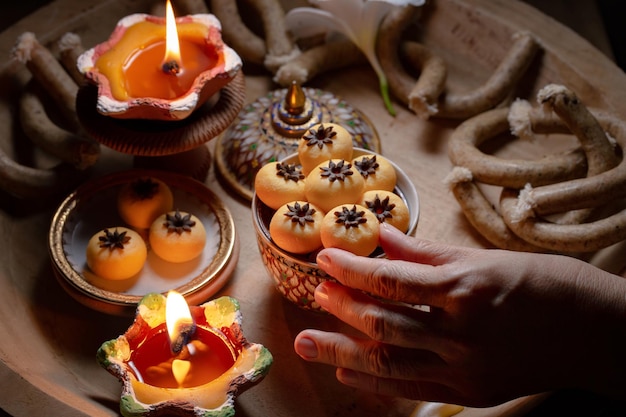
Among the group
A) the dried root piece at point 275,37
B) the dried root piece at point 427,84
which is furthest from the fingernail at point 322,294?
the dried root piece at point 275,37

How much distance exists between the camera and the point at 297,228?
1.08 meters

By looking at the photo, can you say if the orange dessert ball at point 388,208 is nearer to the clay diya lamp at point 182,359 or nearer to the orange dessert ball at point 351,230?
the orange dessert ball at point 351,230

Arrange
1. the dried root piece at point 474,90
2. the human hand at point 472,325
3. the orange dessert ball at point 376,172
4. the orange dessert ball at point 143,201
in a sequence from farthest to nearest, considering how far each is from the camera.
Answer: the dried root piece at point 474,90, the orange dessert ball at point 143,201, the orange dessert ball at point 376,172, the human hand at point 472,325

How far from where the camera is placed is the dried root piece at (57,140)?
1.37 meters

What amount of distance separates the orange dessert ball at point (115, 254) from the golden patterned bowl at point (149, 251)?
29 millimetres

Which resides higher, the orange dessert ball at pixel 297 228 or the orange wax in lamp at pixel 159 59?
the orange wax in lamp at pixel 159 59

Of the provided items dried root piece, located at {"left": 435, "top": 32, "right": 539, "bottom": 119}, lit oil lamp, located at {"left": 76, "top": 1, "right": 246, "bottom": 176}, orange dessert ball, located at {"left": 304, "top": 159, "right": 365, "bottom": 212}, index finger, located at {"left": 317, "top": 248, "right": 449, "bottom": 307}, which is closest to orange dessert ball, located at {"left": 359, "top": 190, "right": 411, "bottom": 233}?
orange dessert ball, located at {"left": 304, "top": 159, "right": 365, "bottom": 212}

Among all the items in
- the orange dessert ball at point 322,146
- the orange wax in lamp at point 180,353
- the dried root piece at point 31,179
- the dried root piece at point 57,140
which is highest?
the orange dessert ball at point 322,146

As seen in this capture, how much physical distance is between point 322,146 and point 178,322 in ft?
1.27

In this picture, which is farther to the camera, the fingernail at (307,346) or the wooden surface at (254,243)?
the wooden surface at (254,243)

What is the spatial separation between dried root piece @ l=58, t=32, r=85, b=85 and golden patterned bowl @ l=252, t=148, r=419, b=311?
1.86ft

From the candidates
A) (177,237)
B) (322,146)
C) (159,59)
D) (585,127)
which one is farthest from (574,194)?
(159,59)

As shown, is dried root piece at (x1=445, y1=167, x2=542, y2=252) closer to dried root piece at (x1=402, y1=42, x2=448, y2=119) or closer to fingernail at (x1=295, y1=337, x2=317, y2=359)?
dried root piece at (x1=402, y1=42, x2=448, y2=119)

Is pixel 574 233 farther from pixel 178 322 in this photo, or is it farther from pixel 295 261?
pixel 178 322
